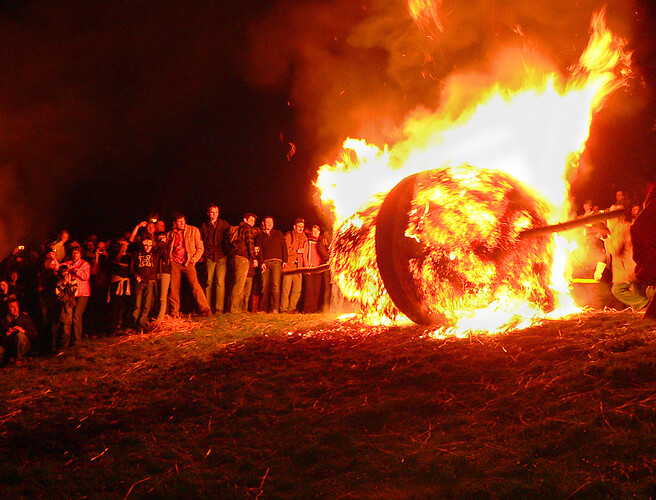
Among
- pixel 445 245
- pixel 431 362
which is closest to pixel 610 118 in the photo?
pixel 445 245

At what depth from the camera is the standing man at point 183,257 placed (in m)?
11.6

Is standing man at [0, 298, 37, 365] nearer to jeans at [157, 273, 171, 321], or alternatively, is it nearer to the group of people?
the group of people

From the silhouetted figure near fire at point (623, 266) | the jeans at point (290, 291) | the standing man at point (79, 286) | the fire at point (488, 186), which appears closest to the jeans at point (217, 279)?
the jeans at point (290, 291)

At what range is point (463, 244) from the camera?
7453mm

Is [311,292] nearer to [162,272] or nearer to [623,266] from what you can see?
[162,272]

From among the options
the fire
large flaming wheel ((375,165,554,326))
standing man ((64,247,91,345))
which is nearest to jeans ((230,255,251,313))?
standing man ((64,247,91,345))

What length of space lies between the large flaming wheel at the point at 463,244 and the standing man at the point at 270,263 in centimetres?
595

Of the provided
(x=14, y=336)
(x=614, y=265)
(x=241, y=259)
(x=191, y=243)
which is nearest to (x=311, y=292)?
(x=241, y=259)

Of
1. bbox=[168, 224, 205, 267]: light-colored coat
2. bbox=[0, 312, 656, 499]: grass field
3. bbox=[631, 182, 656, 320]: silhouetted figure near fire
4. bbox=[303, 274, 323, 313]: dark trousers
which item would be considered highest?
bbox=[168, 224, 205, 267]: light-colored coat

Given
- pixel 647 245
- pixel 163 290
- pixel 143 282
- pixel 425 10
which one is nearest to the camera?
pixel 647 245

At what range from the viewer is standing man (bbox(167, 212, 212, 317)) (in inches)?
458

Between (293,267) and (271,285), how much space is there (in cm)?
74

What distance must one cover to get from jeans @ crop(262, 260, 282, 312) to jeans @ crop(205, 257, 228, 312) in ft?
3.20

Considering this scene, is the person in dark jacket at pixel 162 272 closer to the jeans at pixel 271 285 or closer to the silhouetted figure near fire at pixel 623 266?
the jeans at pixel 271 285
